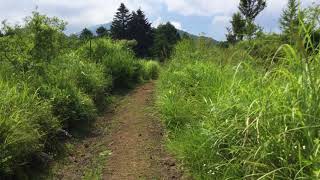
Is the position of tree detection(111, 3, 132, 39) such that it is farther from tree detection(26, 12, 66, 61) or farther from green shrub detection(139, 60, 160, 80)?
tree detection(26, 12, 66, 61)

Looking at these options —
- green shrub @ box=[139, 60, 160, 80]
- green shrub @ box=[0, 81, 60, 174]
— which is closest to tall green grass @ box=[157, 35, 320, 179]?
green shrub @ box=[0, 81, 60, 174]

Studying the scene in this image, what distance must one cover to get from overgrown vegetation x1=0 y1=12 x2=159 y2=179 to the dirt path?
0.36 meters

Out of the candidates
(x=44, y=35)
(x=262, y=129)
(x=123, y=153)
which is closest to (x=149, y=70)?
(x=44, y=35)

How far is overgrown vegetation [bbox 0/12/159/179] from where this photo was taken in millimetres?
5836

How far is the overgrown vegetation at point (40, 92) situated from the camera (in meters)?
5.84

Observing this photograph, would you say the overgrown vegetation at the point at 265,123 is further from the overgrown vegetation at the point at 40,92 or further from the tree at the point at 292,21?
the overgrown vegetation at the point at 40,92

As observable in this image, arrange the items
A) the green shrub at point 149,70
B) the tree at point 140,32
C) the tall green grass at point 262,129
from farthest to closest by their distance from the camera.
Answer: the tree at point 140,32
the green shrub at point 149,70
the tall green grass at point 262,129

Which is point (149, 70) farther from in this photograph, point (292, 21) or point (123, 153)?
point (292, 21)

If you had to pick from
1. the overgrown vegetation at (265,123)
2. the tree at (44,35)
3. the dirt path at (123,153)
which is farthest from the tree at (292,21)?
the tree at (44,35)

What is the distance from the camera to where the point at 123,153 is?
23.9 ft

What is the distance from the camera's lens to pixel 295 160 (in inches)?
166

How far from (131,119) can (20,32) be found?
2818mm

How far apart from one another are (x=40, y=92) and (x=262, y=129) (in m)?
4.48

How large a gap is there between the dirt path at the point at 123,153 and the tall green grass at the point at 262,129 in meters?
0.33
